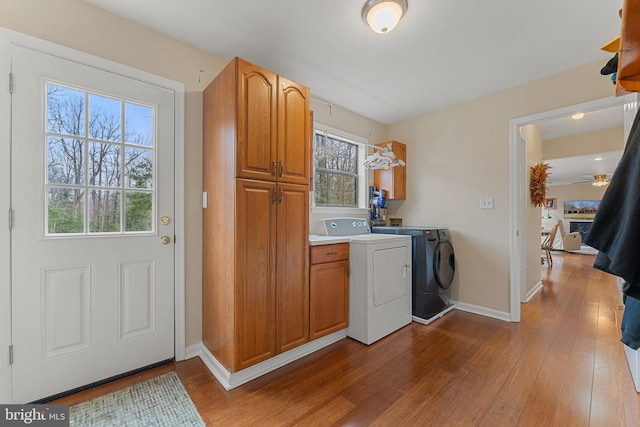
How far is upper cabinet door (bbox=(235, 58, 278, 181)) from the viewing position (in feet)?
5.68

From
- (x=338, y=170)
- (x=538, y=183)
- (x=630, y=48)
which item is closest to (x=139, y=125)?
(x=338, y=170)

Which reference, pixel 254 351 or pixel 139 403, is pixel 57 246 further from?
pixel 254 351

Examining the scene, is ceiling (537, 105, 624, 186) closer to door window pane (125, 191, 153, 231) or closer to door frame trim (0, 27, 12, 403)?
door window pane (125, 191, 153, 231)

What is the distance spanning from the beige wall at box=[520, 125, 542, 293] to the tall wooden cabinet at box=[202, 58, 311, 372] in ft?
10.2

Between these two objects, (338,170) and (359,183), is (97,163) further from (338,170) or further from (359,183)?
(359,183)

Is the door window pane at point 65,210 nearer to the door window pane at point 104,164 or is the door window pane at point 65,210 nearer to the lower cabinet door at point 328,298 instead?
the door window pane at point 104,164

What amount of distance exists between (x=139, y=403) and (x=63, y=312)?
71 centimetres

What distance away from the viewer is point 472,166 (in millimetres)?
3092

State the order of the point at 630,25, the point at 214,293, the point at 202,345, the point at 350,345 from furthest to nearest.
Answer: the point at 350,345, the point at 202,345, the point at 214,293, the point at 630,25

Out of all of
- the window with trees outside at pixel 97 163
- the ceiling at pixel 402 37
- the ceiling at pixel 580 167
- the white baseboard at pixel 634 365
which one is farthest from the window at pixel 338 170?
the ceiling at pixel 580 167

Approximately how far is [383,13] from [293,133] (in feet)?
3.12

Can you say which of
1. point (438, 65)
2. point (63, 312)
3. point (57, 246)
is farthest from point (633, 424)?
point (57, 246)

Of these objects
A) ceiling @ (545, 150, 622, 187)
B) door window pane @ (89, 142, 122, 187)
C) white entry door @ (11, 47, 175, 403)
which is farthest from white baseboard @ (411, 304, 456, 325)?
ceiling @ (545, 150, 622, 187)

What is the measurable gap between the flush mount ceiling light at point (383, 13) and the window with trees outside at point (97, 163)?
5.37ft
